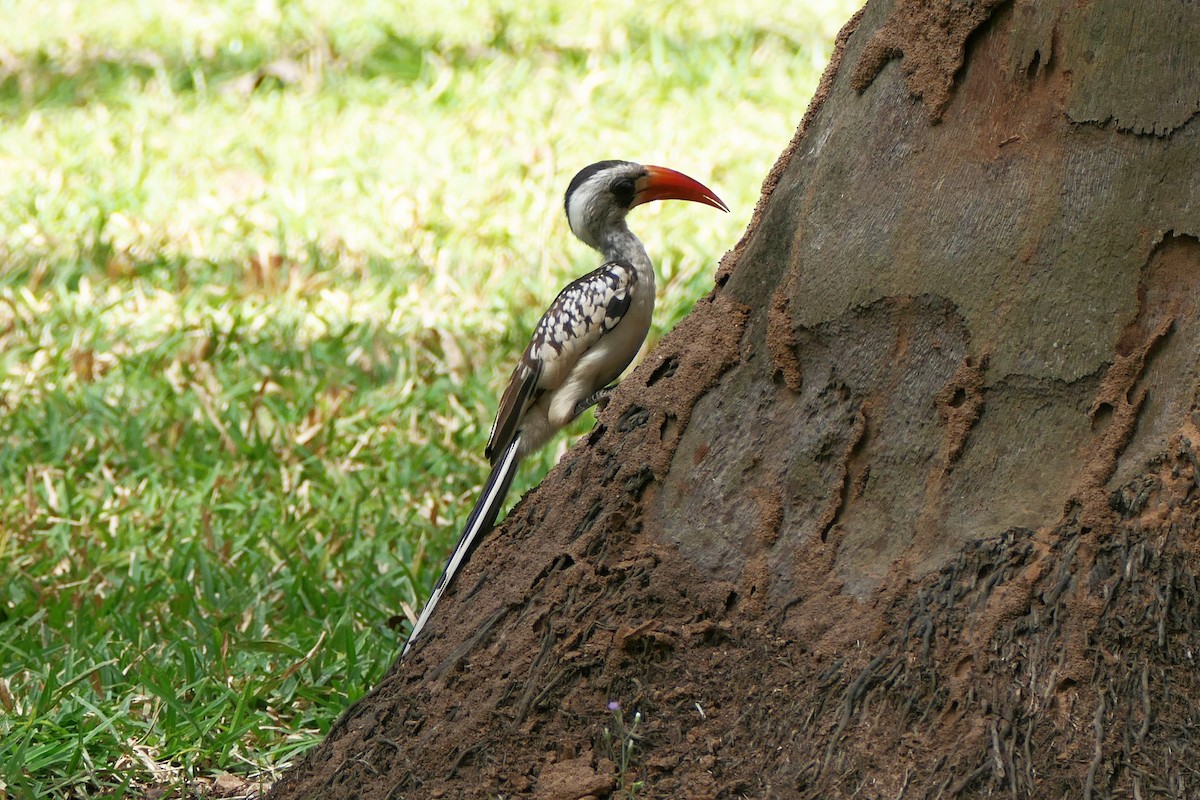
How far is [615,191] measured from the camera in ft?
13.8

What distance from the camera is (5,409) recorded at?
529 cm

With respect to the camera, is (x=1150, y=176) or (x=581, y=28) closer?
(x=1150, y=176)

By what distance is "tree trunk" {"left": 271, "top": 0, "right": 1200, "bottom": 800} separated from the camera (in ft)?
7.36

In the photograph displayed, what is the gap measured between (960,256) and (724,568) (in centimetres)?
67

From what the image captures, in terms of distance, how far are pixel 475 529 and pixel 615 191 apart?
52.0 inches

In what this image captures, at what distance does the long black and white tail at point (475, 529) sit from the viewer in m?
3.10

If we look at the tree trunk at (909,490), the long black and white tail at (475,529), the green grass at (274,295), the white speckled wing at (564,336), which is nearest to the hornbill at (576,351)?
the white speckled wing at (564,336)

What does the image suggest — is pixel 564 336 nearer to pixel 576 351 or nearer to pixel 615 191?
pixel 576 351

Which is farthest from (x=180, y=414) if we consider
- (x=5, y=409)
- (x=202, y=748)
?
(x=202, y=748)

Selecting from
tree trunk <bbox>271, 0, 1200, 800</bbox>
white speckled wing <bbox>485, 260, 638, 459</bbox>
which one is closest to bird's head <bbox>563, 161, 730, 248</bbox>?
white speckled wing <bbox>485, 260, 638, 459</bbox>

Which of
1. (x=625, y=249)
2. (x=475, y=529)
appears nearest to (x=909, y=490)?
(x=475, y=529)

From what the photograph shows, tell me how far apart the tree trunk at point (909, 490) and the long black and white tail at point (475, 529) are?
0.84ft

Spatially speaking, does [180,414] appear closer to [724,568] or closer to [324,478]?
[324,478]

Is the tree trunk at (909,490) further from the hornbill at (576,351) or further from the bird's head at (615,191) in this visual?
the bird's head at (615,191)
